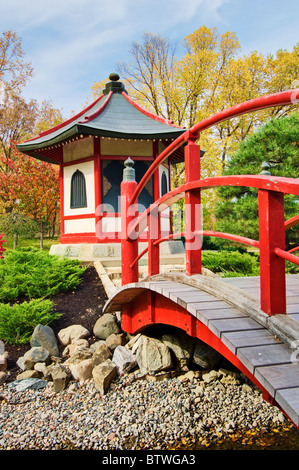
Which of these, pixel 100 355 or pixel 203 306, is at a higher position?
pixel 203 306

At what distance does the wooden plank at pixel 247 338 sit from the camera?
177cm

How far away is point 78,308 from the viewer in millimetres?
5949

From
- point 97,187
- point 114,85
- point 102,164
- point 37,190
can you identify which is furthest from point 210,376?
point 37,190

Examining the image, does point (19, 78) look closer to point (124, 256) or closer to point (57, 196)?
point (57, 196)

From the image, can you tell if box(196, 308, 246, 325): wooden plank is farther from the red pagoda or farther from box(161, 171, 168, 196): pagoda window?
box(161, 171, 168, 196): pagoda window

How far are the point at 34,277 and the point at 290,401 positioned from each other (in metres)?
5.76

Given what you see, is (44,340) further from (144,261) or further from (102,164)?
(102,164)

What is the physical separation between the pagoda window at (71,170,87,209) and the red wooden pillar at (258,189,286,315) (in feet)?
26.3

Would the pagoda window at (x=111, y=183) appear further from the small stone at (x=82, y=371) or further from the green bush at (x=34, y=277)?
the small stone at (x=82, y=371)

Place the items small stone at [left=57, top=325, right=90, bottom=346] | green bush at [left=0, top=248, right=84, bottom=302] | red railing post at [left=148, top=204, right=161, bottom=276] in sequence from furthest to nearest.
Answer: green bush at [left=0, top=248, right=84, bottom=302], small stone at [left=57, top=325, right=90, bottom=346], red railing post at [left=148, top=204, right=161, bottom=276]

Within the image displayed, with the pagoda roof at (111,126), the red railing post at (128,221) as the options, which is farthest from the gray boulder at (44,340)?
the pagoda roof at (111,126)

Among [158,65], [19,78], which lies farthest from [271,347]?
[19,78]

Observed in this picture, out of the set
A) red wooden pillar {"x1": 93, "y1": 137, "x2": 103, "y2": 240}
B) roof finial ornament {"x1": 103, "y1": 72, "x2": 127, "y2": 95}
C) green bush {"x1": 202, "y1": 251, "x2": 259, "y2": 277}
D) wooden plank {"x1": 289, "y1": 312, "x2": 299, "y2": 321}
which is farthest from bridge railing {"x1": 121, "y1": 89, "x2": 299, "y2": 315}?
roof finial ornament {"x1": 103, "y1": 72, "x2": 127, "y2": 95}

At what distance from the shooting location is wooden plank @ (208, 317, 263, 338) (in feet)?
6.32
